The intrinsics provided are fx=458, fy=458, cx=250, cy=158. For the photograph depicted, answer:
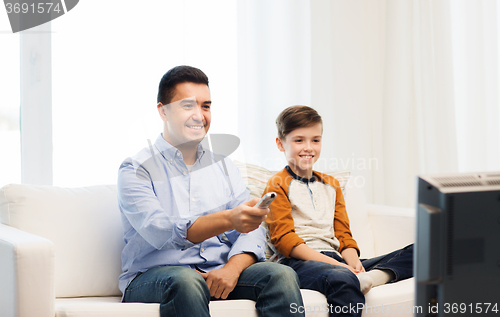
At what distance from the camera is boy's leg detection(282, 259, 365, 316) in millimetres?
1326

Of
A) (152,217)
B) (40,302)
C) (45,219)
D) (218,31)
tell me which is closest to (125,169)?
(152,217)

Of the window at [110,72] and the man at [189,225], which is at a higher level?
the window at [110,72]

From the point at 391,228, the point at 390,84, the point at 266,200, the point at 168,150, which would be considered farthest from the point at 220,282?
the point at 390,84

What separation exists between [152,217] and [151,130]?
3.54 ft

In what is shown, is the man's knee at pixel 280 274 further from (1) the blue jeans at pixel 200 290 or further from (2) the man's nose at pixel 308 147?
(2) the man's nose at pixel 308 147

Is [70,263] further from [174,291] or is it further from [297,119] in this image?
[297,119]

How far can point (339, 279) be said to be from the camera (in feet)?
4.46

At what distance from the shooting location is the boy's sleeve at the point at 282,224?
1619 mm

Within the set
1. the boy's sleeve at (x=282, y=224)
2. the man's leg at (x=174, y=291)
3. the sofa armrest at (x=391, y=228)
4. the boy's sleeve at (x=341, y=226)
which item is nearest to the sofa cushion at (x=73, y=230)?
the man's leg at (x=174, y=291)

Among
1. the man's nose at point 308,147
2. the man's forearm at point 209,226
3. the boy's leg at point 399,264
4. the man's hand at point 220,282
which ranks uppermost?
the man's nose at point 308,147

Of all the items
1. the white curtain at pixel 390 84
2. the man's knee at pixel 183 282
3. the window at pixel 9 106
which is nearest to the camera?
the man's knee at pixel 183 282

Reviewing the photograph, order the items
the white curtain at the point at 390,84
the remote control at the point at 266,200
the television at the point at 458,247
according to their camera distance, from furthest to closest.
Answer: the white curtain at the point at 390,84 < the remote control at the point at 266,200 < the television at the point at 458,247

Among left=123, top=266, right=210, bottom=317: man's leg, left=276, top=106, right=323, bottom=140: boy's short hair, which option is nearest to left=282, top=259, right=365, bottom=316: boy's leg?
left=123, top=266, right=210, bottom=317: man's leg

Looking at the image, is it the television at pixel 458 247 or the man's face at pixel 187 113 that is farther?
the man's face at pixel 187 113
